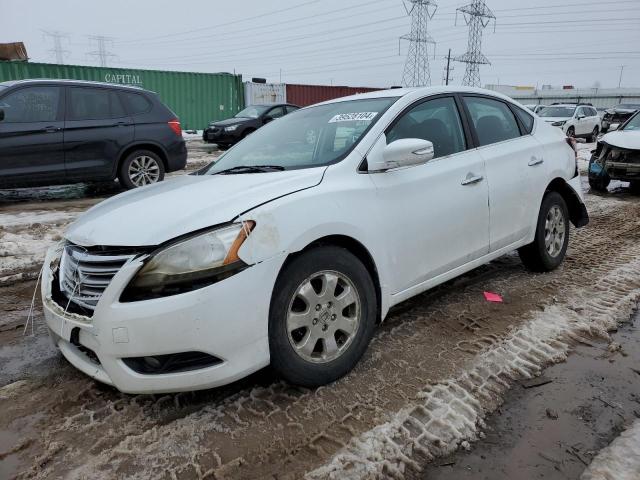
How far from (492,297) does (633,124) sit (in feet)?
24.8

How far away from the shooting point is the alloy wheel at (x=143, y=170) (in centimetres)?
792

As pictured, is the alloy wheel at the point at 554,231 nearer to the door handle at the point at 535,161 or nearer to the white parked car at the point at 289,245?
the door handle at the point at 535,161

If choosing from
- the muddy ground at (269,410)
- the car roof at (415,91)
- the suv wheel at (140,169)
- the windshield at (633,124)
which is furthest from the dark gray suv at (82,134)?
the windshield at (633,124)

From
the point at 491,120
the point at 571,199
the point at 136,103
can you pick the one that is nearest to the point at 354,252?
the point at 491,120

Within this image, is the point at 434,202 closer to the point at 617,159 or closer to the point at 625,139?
the point at 617,159

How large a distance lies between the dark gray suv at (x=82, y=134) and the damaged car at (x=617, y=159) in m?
7.36

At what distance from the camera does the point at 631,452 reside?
2082 millimetres

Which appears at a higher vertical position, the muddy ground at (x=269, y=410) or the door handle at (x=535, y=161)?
the door handle at (x=535, y=161)

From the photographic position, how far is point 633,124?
30.3 ft

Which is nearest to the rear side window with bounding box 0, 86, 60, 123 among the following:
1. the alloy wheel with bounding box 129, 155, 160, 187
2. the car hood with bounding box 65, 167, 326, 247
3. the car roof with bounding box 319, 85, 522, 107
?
the alloy wheel with bounding box 129, 155, 160, 187

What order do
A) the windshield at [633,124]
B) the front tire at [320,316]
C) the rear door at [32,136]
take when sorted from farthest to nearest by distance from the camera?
the windshield at [633,124] < the rear door at [32,136] < the front tire at [320,316]

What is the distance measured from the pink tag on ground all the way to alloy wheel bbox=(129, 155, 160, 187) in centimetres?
599

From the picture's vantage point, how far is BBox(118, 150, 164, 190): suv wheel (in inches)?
308

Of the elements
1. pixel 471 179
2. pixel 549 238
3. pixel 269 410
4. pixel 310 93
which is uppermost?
pixel 310 93
